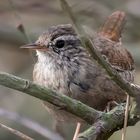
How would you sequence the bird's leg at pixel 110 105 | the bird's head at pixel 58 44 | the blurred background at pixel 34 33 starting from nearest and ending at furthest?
the bird's leg at pixel 110 105 < the bird's head at pixel 58 44 < the blurred background at pixel 34 33

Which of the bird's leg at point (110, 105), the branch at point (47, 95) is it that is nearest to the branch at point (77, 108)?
the branch at point (47, 95)

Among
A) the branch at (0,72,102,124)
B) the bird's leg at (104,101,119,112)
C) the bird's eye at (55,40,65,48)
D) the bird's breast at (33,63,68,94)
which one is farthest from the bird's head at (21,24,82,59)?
the branch at (0,72,102,124)

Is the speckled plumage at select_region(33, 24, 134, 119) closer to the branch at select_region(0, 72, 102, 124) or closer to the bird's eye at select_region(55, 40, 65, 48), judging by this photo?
the bird's eye at select_region(55, 40, 65, 48)

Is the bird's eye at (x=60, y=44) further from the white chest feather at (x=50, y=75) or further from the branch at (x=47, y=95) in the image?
the branch at (x=47, y=95)

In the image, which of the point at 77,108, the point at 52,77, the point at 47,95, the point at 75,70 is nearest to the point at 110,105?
the point at 75,70

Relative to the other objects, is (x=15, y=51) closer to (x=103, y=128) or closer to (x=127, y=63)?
(x=127, y=63)

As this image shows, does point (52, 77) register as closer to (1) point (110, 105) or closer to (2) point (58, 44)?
(2) point (58, 44)
